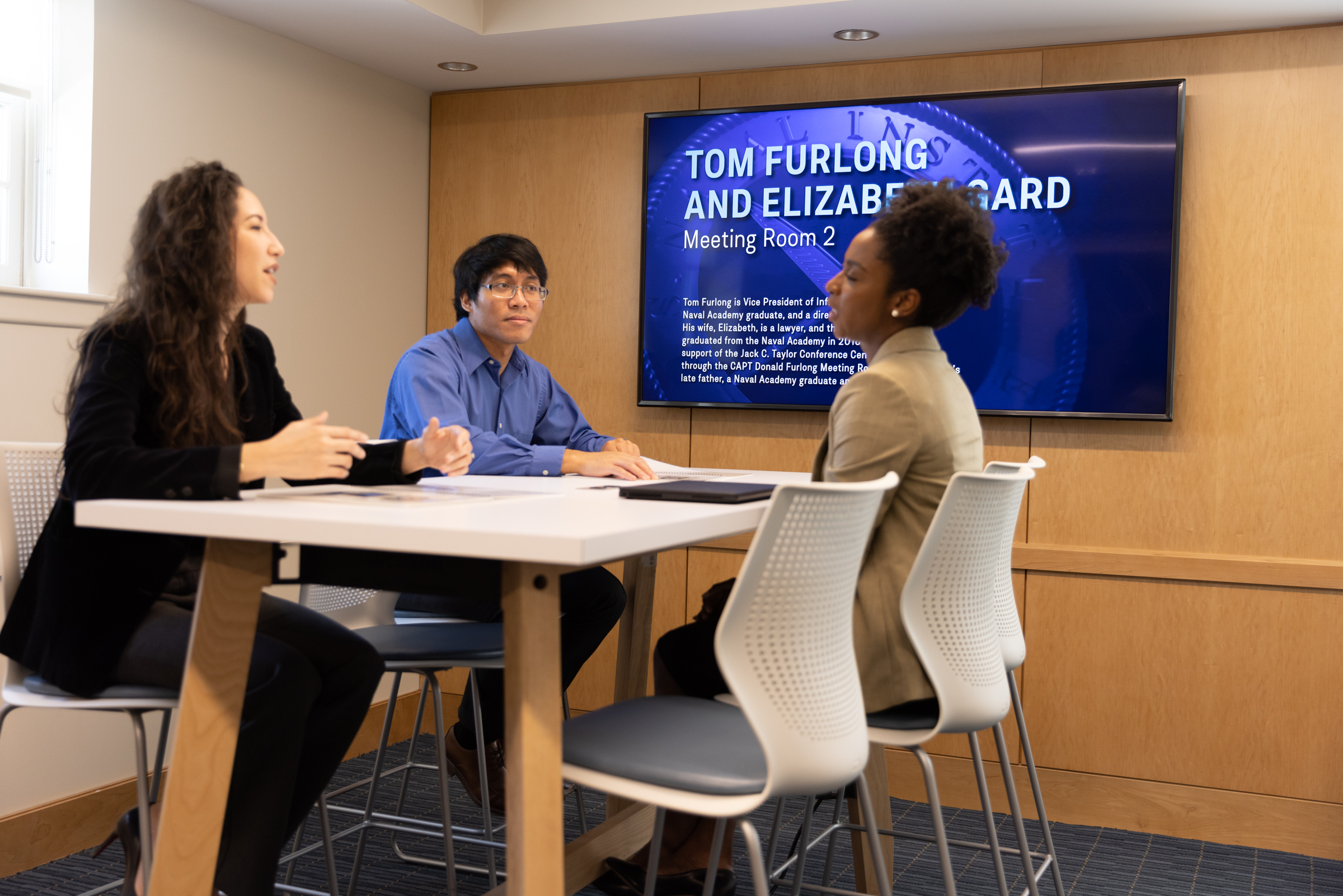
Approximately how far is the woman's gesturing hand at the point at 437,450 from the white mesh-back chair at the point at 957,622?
0.87 m

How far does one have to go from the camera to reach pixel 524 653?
1.55 metres

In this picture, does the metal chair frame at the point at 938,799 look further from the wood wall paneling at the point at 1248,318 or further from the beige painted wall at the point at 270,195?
the beige painted wall at the point at 270,195

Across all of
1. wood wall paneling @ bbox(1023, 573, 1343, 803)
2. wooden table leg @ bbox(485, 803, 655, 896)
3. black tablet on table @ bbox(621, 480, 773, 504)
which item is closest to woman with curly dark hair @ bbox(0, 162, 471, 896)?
black tablet on table @ bbox(621, 480, 773, 504)

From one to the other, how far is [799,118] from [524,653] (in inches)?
107

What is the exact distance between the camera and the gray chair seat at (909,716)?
196cm

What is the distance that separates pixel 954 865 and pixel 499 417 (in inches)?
68.6

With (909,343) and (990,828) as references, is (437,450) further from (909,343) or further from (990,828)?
(990,828)

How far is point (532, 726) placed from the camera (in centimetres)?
156

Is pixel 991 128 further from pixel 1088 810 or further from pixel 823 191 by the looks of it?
pixel 1088 810

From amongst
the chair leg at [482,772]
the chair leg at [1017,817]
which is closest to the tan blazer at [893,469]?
the chair leg at [1017,817]

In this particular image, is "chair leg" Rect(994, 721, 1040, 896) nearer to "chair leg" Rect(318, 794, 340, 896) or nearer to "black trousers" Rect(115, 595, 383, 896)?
"black trousers" Rect(115, 595, 383, 896)

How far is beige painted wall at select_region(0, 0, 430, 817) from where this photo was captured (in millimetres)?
3078

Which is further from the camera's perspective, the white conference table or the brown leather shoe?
the brown leather shoe

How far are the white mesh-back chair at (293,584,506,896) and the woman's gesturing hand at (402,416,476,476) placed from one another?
258 mm
